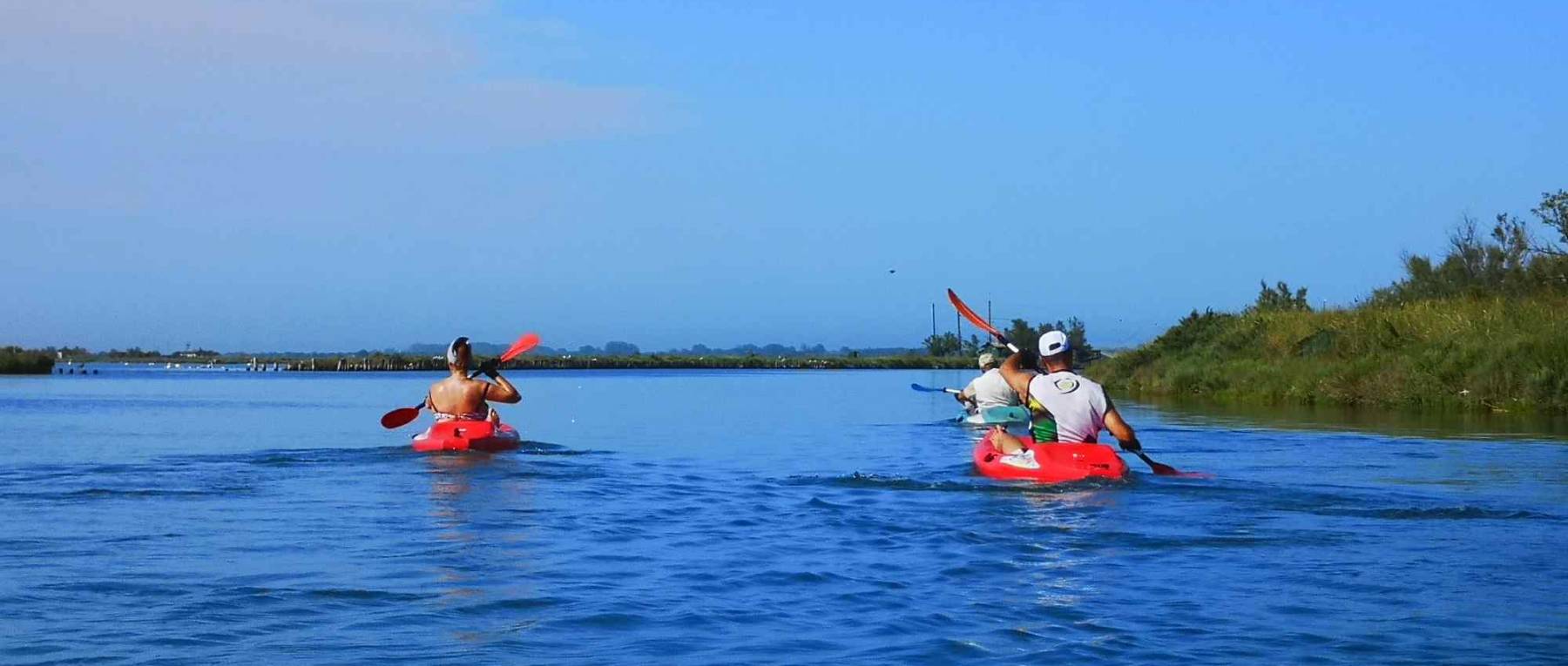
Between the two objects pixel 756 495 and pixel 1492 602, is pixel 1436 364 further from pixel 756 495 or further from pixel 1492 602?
pixel 1492 602

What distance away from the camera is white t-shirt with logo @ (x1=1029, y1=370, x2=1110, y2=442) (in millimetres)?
13586

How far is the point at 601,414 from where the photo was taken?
31906mm

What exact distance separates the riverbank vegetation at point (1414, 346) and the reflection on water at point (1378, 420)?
779mm

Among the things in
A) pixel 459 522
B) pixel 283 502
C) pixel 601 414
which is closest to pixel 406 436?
pixel 601 414

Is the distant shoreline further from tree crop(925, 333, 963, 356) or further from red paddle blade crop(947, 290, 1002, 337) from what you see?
red paddle blade crop(947, 290, 1002, 337)

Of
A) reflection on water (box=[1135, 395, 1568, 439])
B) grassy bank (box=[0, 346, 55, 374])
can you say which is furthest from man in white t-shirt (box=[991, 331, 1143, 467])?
grassy bank (box=[0, 346, 55, 374])

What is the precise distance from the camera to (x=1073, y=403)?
1362 centimetres

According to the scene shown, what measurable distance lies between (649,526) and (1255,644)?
5417mm

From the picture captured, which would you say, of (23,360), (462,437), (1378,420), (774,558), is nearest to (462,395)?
(462,437)

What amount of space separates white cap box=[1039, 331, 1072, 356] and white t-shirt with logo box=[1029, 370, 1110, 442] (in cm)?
19

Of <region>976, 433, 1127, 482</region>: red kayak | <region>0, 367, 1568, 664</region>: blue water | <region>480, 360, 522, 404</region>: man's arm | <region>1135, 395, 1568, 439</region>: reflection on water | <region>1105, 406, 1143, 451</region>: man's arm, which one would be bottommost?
<region>0, 367, 1568, 664</region>: blue water

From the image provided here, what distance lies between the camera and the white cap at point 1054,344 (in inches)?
538

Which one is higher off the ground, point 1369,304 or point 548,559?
point 1369,304

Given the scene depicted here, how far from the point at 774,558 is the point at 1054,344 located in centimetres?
447
